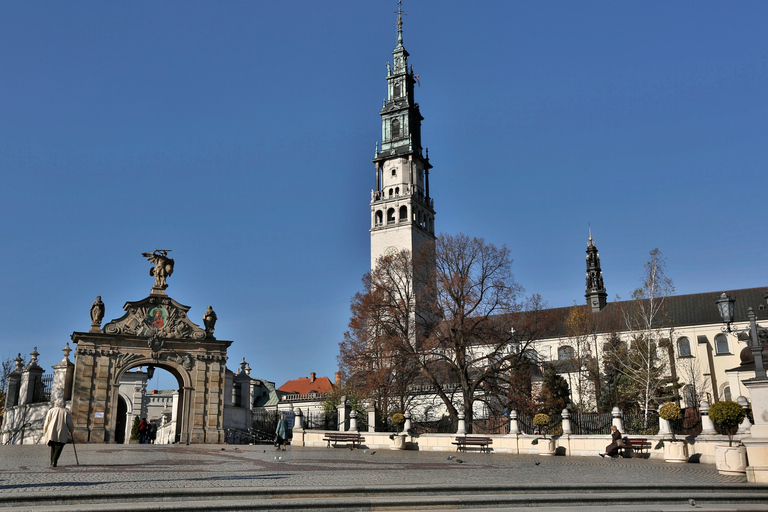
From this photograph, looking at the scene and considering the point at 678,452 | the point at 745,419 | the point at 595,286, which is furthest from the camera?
the point at 595,286

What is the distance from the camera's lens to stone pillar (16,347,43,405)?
34125 mm

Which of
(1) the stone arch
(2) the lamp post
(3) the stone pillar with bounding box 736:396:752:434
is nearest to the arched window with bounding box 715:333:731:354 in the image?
(1) the stone arch

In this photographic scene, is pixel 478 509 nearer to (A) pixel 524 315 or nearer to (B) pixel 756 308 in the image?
(A) pixel 524 315

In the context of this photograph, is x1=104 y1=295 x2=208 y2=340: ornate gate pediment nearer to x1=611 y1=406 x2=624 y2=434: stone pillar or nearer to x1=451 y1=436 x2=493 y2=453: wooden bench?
x1=451 y1=436 x2=493 y2=453: wooden bench

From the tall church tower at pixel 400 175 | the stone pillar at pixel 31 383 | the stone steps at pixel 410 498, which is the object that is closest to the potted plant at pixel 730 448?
the stone steps at pixel 410 498

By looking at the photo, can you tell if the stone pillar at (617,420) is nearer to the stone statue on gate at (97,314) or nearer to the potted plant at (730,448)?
the potted plant at (730,448)

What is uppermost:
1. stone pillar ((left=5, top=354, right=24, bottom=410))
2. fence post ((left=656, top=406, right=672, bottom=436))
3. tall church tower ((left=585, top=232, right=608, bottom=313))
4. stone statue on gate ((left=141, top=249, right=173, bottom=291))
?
tall church tower ((left=585, top=232, right=608, bottom=313))

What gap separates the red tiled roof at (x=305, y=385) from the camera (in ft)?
289

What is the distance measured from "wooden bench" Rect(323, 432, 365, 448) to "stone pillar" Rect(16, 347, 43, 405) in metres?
16.5

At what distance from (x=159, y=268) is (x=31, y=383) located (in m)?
8.89

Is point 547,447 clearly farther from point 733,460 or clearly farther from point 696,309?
point 696,309

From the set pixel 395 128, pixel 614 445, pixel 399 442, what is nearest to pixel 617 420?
pixel 614 445

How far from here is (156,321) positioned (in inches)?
1406

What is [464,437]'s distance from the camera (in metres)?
27.5
